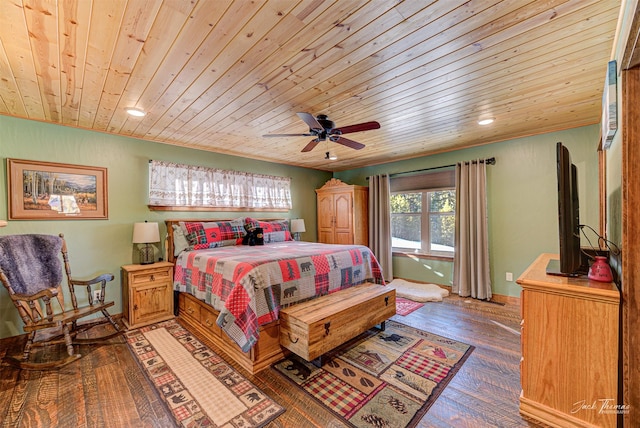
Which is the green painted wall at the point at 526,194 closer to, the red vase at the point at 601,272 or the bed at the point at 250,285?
the bed at the point at 250,285

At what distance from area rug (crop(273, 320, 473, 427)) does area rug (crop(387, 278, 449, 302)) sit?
116 cm

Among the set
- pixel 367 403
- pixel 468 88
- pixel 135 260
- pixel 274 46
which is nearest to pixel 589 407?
pixel 367 403

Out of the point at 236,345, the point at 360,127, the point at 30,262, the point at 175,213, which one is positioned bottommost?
the point at 236,345

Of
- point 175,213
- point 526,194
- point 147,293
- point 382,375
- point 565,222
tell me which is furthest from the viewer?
point 175,213

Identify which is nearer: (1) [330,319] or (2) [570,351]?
(2) [570,351]

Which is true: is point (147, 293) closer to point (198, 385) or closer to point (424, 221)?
point (198, 385)

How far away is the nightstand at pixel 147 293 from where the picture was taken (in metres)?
3.07

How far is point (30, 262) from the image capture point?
2.54 m

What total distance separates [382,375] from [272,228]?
2.91 meters

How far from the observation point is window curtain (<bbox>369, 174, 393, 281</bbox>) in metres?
5.06

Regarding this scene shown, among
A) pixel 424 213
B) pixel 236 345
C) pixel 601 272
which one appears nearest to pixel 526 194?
pixel 424 213

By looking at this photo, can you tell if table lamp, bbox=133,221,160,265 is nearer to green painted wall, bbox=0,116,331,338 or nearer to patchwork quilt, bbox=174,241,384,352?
green painted wall, bbox=0,116,331,338

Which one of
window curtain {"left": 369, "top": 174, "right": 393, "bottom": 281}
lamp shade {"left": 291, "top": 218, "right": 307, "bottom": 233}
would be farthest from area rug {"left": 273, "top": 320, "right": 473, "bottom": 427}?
lamp shade {"left": 291, "top": 218, "right": 307, "bottom": 233}

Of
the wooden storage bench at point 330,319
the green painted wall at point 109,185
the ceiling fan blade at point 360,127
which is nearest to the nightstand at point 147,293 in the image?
the green painted wall at point 109,185
